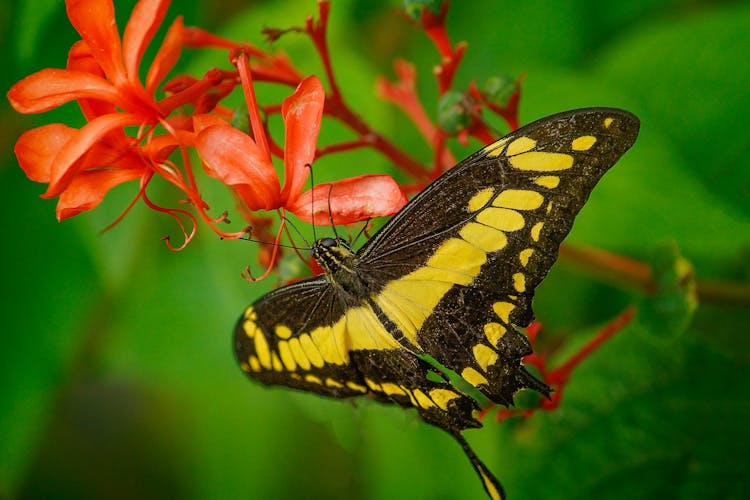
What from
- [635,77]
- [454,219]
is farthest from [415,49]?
[454,219]

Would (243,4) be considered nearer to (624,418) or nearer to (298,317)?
(298,317)

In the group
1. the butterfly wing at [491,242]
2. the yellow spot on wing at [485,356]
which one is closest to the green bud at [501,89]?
the butterfly wing at [491,242]

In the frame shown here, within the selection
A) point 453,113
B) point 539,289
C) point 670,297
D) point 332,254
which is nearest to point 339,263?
point 332,254

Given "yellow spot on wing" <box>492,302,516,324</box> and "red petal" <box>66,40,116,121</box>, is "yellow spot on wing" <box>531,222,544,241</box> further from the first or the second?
"red petal" <box>66,40,116,121</box>

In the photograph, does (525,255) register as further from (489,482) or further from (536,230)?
(489,482)

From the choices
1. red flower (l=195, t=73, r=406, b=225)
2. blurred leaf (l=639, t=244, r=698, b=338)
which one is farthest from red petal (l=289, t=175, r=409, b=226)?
blurred leaf (l=639, t=244, r=698, b=338)
